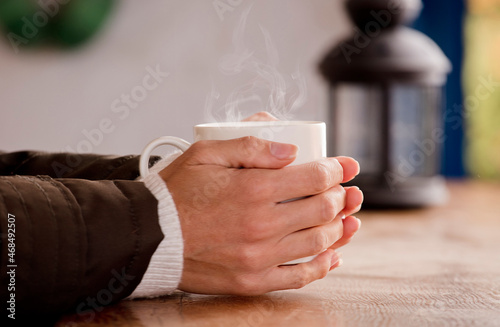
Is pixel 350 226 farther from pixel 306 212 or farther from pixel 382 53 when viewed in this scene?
pixel 382 53

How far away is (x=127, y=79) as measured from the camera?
3.42 metres

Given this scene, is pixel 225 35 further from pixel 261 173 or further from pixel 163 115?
pixel 261 173

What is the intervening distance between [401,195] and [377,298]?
0.97m

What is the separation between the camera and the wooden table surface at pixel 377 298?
1.93 feet

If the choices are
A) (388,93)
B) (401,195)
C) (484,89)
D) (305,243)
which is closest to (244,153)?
(305,243)

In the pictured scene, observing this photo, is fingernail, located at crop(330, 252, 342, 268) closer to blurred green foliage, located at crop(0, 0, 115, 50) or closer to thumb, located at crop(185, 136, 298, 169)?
thumb, located at crop(185, 136, 298, 169)

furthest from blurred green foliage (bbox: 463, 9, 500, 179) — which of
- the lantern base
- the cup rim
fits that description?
the cup rim

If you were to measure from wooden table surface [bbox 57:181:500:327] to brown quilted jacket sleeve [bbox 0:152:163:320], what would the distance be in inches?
1.2

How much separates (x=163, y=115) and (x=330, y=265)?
2.77 metres

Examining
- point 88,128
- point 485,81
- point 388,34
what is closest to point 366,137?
point 388,34

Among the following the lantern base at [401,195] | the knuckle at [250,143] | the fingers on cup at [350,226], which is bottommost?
the lantern base at [401,195]

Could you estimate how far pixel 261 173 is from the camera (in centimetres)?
65

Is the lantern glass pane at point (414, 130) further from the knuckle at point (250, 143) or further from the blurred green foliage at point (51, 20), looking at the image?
the blurred green foliage at point (51, 20)

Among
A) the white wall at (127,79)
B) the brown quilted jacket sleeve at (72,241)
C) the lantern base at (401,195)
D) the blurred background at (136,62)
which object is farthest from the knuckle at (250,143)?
the white wall at (127,79)
